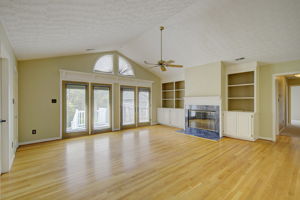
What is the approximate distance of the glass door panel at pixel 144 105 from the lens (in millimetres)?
6796

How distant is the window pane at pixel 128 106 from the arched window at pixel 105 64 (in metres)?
1.13

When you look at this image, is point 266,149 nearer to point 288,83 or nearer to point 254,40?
point 254,40

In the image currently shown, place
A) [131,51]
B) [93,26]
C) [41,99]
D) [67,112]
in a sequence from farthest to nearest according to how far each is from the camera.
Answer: [131,51] → [67,112] → [41,99] → [93,26]

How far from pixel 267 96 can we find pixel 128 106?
543cm

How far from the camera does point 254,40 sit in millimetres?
3496

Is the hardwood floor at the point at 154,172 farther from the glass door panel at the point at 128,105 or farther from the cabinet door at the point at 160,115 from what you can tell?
the cabinet door at the point at 160,115

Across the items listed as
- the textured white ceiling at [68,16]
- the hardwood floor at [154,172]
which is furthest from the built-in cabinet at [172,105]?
the textured white ceiling at [68,16]

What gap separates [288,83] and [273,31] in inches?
223

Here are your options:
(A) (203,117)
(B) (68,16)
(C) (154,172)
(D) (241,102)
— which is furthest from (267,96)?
→ (B) (68,16)

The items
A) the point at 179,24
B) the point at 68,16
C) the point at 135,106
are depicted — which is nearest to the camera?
the point at 68,16

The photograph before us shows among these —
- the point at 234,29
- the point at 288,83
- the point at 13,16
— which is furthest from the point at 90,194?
the point at 288,83

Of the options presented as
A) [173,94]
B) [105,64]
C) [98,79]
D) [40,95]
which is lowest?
[40,95]

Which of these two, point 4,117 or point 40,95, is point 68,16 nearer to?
point 4,117

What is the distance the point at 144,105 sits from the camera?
700 centimetres
